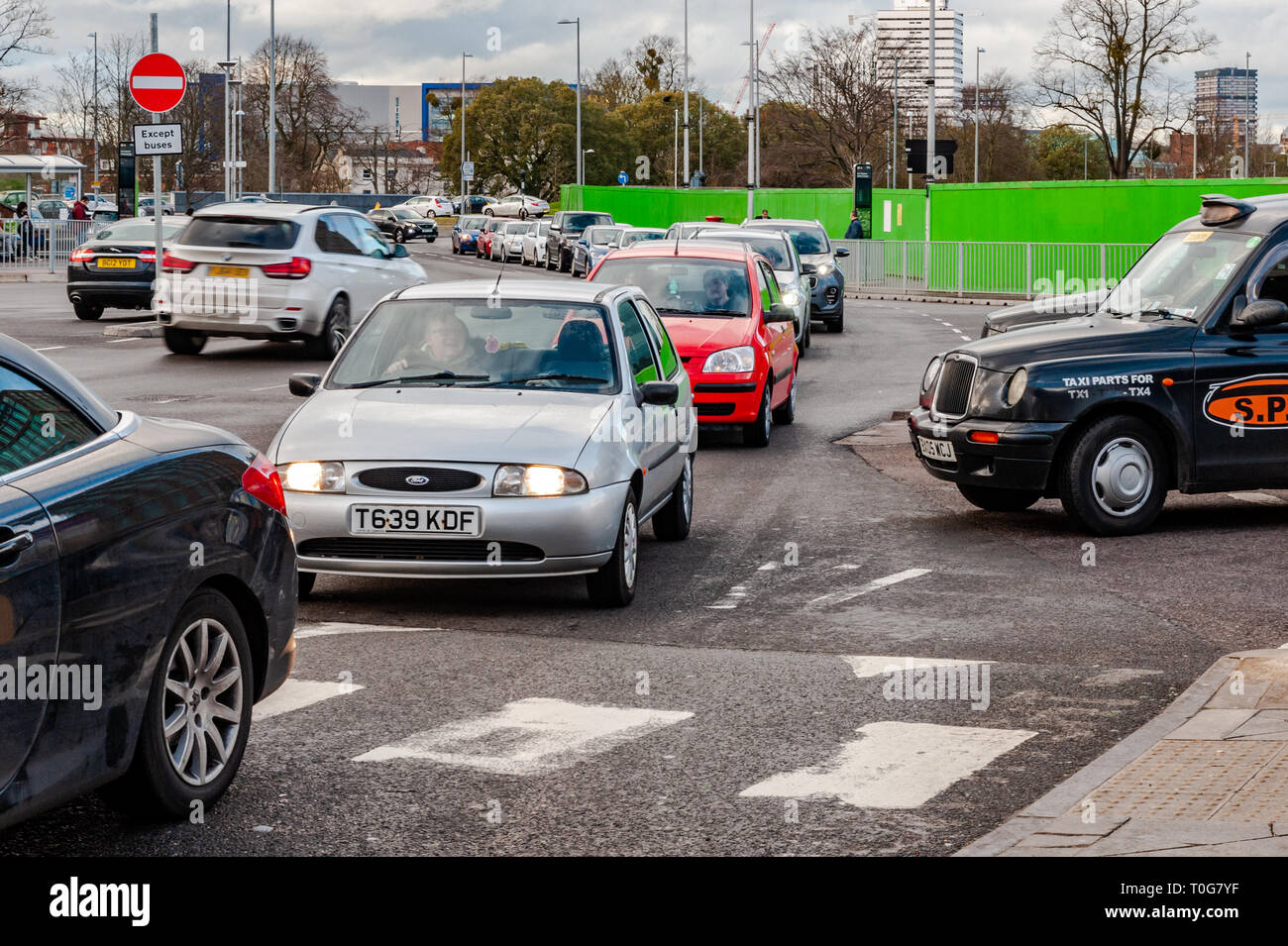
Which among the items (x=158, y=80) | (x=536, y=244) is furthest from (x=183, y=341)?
(x=536, y=244)

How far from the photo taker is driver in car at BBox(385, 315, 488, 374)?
31.0ft

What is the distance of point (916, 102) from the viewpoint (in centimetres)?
12619

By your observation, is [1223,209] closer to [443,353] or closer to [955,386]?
[955,386]

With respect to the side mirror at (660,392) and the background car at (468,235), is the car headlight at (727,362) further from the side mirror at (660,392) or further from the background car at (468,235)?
the background car at (468,235)

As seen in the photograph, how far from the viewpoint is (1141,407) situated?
1096 cm

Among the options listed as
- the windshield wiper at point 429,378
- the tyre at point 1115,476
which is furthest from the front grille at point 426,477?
the tyre at point 1115,476

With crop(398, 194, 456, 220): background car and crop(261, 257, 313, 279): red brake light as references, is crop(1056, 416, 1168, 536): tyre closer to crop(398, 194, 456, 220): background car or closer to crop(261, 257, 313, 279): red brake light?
crop(261, 257, 313, 279): red brake light

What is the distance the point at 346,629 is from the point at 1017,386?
471cm

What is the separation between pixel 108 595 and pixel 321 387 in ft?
16.4

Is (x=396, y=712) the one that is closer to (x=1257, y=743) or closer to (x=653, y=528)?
(x=1257, y=743)

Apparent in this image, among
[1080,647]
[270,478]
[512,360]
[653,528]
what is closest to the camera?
[270,478]

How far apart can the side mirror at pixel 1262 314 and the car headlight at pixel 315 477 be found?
5692 millimetres

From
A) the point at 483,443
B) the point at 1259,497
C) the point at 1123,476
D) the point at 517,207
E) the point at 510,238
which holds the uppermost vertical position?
the point at 517,207
